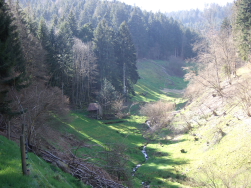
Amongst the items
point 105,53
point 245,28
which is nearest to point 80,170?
point 245,28

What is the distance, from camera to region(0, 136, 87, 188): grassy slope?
7.43 m

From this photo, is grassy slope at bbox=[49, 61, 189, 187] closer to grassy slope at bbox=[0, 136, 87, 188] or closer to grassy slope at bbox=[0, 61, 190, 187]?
grassy slope at bbox=[0, 61, 190, 187]

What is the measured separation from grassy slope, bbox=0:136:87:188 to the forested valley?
4cm

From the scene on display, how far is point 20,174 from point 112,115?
36.7 metres

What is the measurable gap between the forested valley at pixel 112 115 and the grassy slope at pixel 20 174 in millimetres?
38

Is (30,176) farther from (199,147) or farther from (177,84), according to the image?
(177,84)

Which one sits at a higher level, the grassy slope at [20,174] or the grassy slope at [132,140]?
the grassy slope at [20,174]

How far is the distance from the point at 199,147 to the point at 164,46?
88.8 metres

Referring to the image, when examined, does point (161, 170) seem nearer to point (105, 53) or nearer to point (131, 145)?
point (131, 145)

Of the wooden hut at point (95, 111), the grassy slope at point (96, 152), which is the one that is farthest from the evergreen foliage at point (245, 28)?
the wooden hut at point (95, 111)

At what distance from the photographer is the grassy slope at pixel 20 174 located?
743cm

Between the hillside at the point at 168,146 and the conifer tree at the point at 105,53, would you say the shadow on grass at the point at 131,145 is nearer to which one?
→ the hillside at the point at 168,146

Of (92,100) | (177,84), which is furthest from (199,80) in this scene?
(177,84)

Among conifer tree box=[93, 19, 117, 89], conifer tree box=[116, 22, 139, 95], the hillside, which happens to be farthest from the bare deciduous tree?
conifer tree box=[116, 22, 139, 95]
